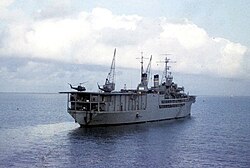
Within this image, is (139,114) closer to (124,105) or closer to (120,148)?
(124,105)

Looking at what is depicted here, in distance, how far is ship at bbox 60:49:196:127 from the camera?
94.7m

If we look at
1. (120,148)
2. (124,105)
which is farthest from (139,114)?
(120,148)

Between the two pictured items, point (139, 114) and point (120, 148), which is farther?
point (139, 114)

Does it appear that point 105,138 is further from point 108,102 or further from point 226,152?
point 226,152

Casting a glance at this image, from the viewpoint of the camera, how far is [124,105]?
335 feet

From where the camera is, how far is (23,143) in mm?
70875

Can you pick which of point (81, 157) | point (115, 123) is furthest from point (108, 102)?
point (81, 157)

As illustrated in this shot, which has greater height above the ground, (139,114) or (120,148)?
(139,114)

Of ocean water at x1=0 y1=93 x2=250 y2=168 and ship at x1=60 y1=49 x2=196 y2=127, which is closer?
ocean water at x1=0 y1=93 x2=250 y2=168

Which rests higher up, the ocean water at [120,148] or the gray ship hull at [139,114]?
the gray ship hull at [139,114]

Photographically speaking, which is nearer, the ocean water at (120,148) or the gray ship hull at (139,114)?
the ocean water at (120,148)

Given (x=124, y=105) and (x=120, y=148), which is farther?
(x=124, y=105)

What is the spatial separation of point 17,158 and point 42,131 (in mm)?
33569

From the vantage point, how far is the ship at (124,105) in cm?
9469
